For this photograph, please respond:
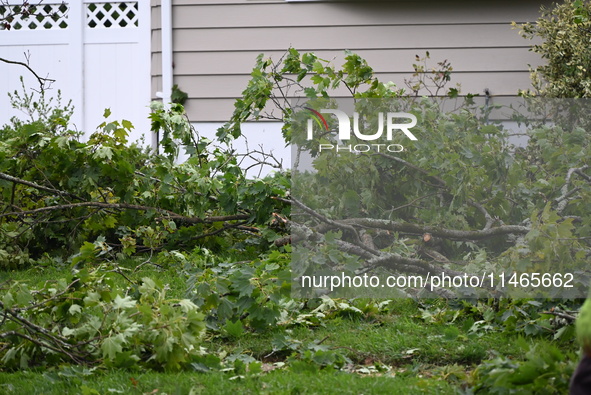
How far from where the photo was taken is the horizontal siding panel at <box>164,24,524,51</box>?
789cm

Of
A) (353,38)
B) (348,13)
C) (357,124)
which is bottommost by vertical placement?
(357,124)

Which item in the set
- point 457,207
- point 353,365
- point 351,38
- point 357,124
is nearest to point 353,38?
point 351,38

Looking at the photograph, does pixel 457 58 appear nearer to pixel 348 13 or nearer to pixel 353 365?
pixel 348 13

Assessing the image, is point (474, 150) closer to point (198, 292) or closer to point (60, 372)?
point (198, 292)

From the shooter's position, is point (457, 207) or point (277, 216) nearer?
point (457, 207)

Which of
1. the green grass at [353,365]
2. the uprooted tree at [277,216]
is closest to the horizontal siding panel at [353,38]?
the uprooted tree at [277,216]

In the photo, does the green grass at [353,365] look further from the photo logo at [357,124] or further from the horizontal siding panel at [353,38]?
the horizontal siding panel at [353,38]

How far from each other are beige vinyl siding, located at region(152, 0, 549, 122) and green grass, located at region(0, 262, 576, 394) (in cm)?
407

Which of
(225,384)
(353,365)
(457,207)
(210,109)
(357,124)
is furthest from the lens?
(210,109)

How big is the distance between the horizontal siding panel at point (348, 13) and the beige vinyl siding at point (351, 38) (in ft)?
0.03

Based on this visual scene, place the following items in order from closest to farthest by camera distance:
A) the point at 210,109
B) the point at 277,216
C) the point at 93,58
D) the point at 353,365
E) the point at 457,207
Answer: the point at 353,365, the point at 457,207, the point at 277,216, the point at 210,109, the point at 93,58

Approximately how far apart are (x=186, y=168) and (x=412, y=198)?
1.87 metres

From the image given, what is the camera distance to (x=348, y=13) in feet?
26.2

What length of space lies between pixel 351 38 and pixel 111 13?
3081mm
